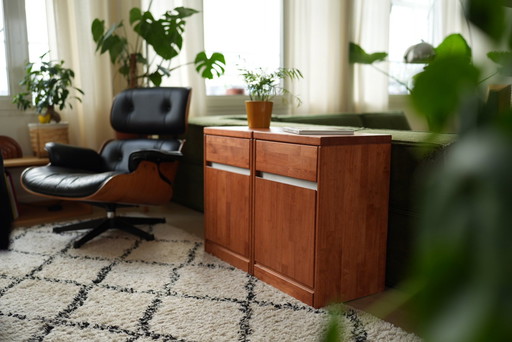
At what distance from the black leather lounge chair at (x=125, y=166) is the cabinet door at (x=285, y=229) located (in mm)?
740

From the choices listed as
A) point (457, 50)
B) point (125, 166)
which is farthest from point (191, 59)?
point (457, 50)

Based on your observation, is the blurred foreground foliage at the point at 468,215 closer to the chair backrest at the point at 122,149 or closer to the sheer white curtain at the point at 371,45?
the chair backrest at the point at 122,149

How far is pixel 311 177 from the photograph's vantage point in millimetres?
1810

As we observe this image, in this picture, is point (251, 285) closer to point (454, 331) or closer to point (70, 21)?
point (454, 331)

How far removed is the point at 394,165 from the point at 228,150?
2.55 feet

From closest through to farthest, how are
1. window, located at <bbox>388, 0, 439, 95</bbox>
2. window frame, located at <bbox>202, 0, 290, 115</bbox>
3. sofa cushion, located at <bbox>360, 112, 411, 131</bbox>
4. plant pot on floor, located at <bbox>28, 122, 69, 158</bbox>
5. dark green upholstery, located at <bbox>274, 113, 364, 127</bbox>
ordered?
plant pot on floor, located at <bbox>28, 122, 69, 158</bbox>
dark green upholstery, located at <bbox>274, 113, 364, 127</bbox>
sofa cushion, located at <bbox>360, 112, 411, 131</bbox>
window frame, located at <bbox>202, 0, 290, 115</bbox>
window, located at <bbox>388, 0, 439, 95</bbox>

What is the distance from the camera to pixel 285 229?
196 cm

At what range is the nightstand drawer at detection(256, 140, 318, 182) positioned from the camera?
1.81 meters

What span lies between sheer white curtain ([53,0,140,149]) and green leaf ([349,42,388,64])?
225 cm

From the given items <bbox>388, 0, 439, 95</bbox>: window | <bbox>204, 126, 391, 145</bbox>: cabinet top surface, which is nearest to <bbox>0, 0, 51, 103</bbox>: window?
<bbox>204, 126, 391, 145</bbox>: cabinet top surface

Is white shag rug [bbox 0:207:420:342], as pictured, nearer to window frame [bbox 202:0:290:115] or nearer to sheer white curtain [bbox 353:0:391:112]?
window frame [bbox 202:0:290:115]

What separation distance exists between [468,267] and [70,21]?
3706 mm

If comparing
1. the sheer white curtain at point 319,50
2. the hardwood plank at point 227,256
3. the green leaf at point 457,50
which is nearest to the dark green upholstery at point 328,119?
the sheer white curtain at point 319,50

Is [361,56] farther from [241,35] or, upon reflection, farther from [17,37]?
[17,37]
